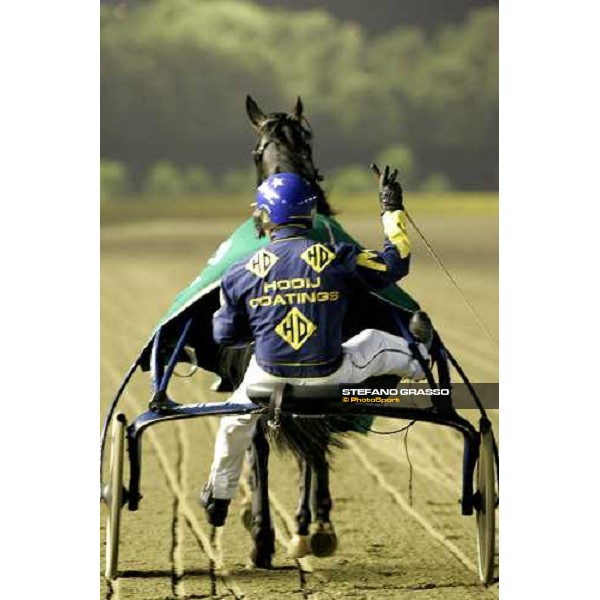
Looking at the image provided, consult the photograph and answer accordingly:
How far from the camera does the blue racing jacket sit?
5613 mm

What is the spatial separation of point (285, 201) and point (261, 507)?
4.36 feet

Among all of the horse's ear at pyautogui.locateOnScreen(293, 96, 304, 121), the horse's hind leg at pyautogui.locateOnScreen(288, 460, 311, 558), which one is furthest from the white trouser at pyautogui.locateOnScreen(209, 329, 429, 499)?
the horse's ear at pyautogui.locateOnScreen(293, 96, 304, 121)

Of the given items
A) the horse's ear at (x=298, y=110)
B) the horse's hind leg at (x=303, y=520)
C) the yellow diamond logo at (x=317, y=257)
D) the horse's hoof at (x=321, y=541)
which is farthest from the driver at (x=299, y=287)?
the horse's hoof at (x=321, y=541)

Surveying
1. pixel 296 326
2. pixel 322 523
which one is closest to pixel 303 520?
pixel 322 523

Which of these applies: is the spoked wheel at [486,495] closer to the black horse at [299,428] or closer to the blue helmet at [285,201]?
the black horse at [299,428]

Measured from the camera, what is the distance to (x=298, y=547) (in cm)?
648

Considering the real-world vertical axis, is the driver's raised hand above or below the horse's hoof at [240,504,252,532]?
above

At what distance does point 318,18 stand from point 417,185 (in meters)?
0.75

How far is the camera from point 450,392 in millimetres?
5984

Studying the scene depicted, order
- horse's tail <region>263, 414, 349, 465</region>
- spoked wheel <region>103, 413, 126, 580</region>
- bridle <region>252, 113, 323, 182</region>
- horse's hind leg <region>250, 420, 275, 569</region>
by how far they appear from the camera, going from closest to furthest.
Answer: spoked wheel <region>103, 413, 126, 580</region> < bridle <region>252, 113, 323, 182</region> < horse's tail <region>263, 414, 349, 465</region> < horse's hind leg <region>250, 420, 275, 569</region>

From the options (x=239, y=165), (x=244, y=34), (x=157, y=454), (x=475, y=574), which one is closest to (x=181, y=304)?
(x=239, y=165)

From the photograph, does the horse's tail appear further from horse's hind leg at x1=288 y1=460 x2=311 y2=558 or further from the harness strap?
the harness strap

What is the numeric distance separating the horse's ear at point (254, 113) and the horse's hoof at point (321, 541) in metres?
1.64

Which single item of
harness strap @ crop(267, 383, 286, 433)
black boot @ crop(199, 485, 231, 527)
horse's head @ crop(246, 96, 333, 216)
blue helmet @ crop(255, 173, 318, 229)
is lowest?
black boot @ crop(199, 485, 231, 527)
